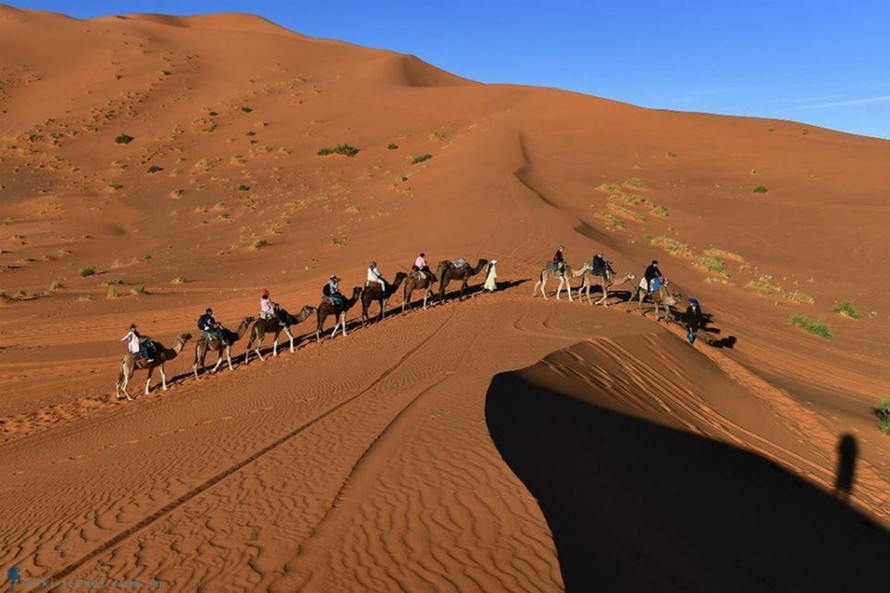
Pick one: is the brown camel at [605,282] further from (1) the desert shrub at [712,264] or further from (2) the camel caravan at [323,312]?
(1) the desert shrub at [712,264]

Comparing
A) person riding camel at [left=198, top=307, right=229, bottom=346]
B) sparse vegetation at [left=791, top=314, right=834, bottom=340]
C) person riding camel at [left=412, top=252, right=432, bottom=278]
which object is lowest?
person riding camel at [left=198, top=307, right=229, bottom=346]

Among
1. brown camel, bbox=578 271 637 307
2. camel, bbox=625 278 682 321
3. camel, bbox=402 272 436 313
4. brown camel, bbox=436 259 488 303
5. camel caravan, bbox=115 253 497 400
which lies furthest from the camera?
brown camel, bbox=436 259 488 303

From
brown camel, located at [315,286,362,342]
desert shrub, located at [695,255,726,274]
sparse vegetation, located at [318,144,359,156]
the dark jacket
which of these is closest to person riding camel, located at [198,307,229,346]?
brown camel, located at [315,286,362,342]

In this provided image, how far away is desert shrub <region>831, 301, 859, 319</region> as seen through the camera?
26278 millimetres

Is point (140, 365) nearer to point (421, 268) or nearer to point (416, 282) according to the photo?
point (416, 282)

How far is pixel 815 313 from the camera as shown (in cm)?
2711

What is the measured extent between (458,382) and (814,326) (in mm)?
17152

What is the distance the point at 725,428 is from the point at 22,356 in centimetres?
1957

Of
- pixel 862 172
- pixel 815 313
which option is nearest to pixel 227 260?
pixel 815 313

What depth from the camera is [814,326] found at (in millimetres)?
23359

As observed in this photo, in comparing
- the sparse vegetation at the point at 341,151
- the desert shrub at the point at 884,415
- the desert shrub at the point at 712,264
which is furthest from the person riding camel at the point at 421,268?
the sparse vegetation at the point at 341,151

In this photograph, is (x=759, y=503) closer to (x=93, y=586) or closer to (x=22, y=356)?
(x=93, y=586)

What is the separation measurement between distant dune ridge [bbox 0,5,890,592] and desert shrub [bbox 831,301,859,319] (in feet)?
0.35

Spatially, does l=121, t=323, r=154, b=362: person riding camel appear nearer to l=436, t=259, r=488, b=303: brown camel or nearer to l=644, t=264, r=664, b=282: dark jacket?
l=436, t=259, r=488, b=303: brown camel
